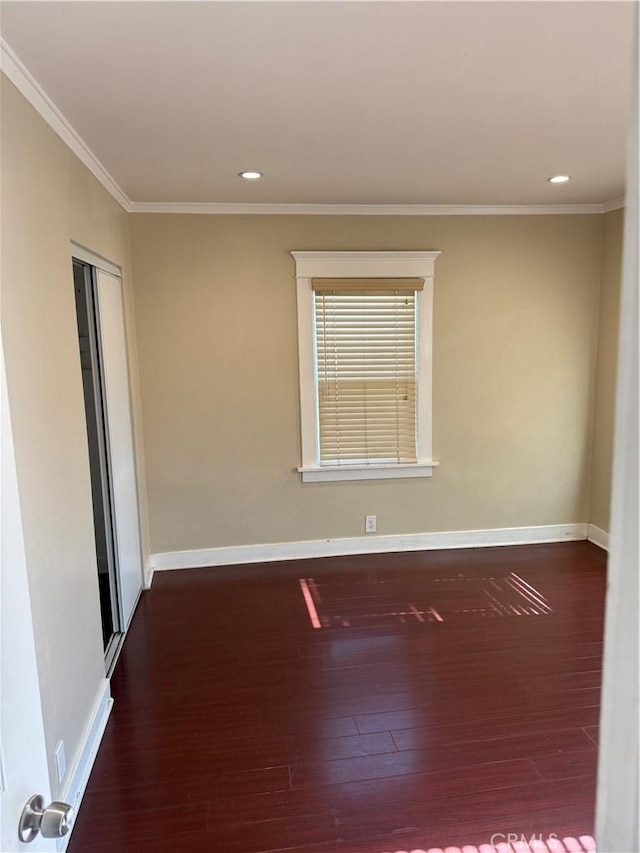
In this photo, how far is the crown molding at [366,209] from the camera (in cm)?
358

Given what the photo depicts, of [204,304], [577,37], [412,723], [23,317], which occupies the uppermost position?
[577,37]

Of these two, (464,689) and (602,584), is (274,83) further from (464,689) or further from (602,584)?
(602,584)

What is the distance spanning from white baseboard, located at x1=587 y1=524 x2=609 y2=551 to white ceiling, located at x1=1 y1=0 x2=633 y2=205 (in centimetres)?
261

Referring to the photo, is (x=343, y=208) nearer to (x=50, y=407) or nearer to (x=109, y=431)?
(x=109, y=431)

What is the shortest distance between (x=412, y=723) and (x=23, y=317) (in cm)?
223

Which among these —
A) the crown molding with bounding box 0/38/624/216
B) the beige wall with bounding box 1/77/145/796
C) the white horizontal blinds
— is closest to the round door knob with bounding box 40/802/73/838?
the beige wall with bounding box 1/77/145/796

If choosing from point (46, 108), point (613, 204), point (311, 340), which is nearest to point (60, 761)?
point (46, 108)

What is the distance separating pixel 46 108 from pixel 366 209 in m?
2.27

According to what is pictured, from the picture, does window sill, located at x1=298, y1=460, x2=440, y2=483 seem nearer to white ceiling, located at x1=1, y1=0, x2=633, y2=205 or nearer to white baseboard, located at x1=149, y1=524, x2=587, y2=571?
white baseboard, located at x1=149, y1=524, x2=587, y2=571

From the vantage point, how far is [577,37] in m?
1.67

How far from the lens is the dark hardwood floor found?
74.0 inches

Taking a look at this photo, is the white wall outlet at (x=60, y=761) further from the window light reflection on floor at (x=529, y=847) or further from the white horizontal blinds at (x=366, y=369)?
the white horizontal blinds at (x=366, y=369)

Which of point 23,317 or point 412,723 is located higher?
point 23,317

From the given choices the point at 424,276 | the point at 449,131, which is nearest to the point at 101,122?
the point at 449,131
